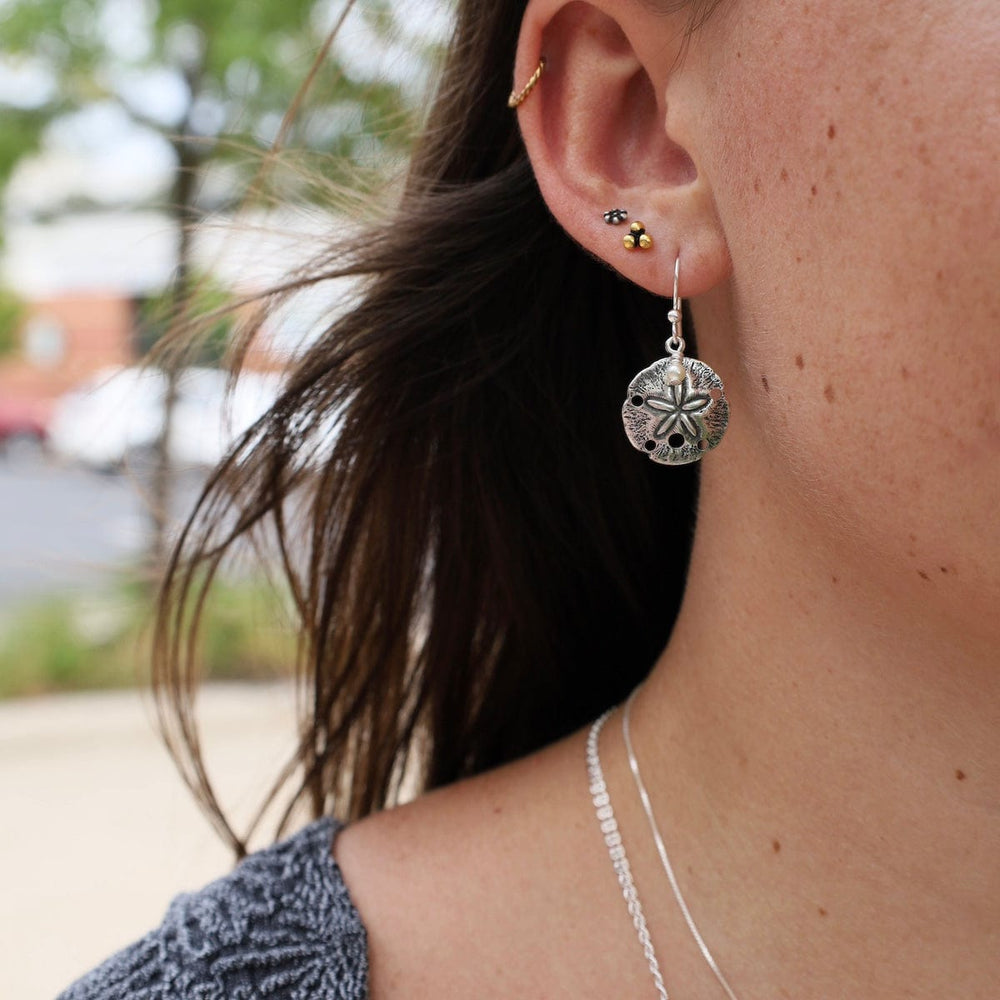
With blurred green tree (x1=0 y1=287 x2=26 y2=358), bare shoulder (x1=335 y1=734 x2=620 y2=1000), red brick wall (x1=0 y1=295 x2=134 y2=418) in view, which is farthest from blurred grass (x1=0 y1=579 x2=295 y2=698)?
blurred green tree (x1=0 y1=287 x2=26 y2=358)

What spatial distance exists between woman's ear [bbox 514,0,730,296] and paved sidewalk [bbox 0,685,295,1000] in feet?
6.55

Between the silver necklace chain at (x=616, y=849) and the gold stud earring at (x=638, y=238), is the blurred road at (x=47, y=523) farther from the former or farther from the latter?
the gold stud earring at (x=638, y=238)

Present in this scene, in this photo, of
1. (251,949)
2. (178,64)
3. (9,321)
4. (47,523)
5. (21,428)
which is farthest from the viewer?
(21,428)

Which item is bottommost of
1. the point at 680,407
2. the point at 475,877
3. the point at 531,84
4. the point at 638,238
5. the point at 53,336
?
the point at 53,336

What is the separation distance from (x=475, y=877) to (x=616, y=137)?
2.86 ft

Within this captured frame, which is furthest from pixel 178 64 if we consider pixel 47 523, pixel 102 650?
pixel 47 523

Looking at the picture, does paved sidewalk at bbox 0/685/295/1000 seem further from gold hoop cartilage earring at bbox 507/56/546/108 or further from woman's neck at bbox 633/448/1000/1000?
gold hoop cartilage earring at bbox 507/56/546/108

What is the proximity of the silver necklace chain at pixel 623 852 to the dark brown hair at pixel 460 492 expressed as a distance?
0.86 ft

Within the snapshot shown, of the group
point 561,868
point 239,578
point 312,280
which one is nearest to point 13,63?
point 239,578

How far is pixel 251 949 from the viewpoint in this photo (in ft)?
4.61

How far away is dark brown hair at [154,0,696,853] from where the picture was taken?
1582mm

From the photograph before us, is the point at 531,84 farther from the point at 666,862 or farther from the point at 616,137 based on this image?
the point at 666,862

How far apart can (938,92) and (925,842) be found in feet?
2.46

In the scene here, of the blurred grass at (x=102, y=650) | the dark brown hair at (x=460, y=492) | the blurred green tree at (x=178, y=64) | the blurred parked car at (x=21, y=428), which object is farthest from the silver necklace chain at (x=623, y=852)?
the blurred parked car at (x=21, y=428)
